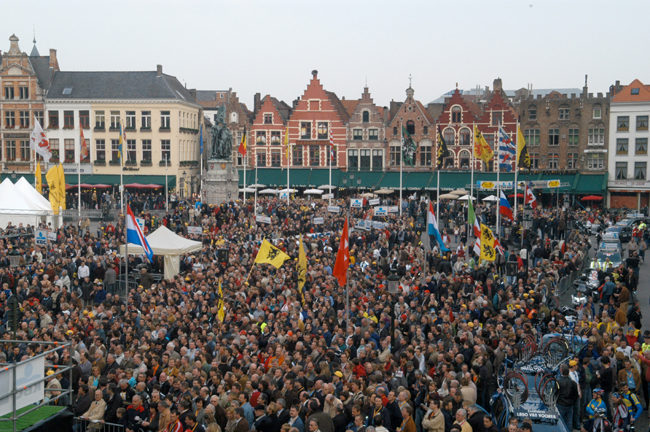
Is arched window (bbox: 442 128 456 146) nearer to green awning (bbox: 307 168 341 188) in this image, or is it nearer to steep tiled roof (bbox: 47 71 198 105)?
green awning (bbox: 307 168 341 188)

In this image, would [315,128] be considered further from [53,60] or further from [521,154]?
[521,154]

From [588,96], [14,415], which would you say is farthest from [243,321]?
[588,96]

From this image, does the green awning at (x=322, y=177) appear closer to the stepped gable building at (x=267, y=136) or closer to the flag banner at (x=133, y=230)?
the stepped gable building at (x=267, y=136)

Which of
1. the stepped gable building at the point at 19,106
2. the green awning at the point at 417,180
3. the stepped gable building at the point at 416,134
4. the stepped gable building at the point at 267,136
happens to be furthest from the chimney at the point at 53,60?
Answer: the green awning at the point at 417,180

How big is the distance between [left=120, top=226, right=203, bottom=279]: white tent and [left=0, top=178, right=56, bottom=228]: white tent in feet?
25.0

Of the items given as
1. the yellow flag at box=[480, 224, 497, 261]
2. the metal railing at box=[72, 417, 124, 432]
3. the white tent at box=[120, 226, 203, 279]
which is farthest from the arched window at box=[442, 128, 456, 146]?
the metal railing at box=[72, 417, 124, 432]

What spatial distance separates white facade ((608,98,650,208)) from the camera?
172 feet

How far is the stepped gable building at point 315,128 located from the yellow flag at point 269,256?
37890 millimetres

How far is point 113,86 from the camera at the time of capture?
57.8 m

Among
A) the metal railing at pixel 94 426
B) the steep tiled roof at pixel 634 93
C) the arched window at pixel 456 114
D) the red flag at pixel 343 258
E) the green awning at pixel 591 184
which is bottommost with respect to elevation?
the metal railing at pixel 94 426

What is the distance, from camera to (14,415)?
7.80 m

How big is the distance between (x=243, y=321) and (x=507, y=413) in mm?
6890

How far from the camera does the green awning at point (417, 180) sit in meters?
53.7

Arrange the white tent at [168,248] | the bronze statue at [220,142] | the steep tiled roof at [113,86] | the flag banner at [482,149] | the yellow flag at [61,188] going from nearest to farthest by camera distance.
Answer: the white tent at [168,248], the yellow flag at [61,188], the flag banner at [482,149], the bronze statue at [220,142], the steep tiled roof at [113,86]
